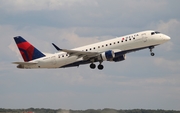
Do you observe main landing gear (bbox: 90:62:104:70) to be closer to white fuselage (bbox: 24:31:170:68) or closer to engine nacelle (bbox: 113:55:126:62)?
engine nacelle (bbox: 113:55:126:62)

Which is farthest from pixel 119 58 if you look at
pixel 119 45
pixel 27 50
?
pixel 27 50

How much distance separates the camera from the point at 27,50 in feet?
327

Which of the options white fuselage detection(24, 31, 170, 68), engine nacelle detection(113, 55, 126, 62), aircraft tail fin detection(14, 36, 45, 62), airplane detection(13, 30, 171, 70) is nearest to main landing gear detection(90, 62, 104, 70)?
airplane detection(13, 30, 171, 70)

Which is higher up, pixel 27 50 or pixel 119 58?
pixel 27 50

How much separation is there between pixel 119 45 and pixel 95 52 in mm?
4487

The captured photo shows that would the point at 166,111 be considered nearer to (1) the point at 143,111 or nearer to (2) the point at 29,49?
(1) the point at 143,111

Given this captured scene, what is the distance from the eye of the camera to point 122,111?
88688mm

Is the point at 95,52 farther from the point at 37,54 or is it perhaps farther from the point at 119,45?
the point at 37,54

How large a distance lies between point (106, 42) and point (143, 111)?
44.0 feet

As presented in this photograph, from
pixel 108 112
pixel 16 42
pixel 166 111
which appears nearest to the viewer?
pixel 108 112

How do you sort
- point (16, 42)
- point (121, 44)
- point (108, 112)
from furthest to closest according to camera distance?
point (16, 42), point (121, 44), point (108, 112)

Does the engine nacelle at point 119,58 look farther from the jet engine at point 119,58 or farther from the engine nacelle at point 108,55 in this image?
the engine nacelle at point 108,55

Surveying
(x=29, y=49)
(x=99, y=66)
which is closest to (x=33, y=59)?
(x=29, y=49)

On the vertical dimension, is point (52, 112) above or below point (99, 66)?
below
